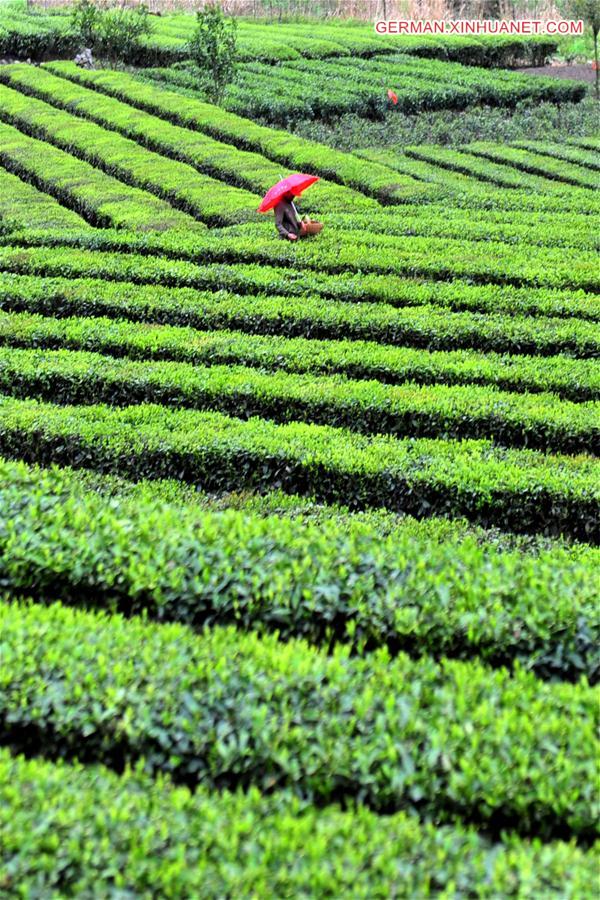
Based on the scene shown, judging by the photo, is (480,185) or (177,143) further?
(177,143)

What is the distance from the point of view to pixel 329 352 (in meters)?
12.8

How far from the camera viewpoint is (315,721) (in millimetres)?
5598

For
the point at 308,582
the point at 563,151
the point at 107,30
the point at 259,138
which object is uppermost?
the point at 107,30

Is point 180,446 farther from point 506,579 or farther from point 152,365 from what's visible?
point 506,579

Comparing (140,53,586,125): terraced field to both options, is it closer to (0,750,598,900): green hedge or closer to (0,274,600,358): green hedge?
(0,274,600,358): green hedge

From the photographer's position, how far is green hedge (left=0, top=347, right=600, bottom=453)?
11.0 meters

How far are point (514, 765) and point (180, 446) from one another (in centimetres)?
596

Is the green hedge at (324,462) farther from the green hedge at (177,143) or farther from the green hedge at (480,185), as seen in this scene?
the green hedge at (480,185)

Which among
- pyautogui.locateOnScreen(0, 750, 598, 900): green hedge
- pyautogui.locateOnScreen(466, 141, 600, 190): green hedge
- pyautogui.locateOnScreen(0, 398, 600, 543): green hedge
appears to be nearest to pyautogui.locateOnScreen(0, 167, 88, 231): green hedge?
pyautogui.locateOnScreen(0, 398, 600, 543): green hedge

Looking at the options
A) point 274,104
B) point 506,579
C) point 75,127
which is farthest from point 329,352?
point 274,104

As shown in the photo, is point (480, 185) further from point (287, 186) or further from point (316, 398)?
point (316, 398)

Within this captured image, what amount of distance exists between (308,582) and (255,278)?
9.41 meters

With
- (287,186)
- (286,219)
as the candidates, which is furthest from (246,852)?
(286,219)

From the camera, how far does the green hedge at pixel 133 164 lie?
20609 millimetres
